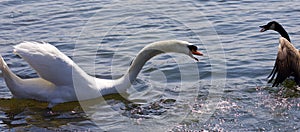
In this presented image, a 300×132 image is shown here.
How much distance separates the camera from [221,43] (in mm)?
10945

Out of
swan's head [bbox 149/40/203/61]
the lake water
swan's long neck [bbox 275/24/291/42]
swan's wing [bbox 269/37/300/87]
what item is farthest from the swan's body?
swan's head [bbox 149/40/203/61]

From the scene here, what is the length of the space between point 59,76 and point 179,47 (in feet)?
5.14

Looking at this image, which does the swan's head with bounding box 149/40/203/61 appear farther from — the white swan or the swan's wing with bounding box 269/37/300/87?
the swan's wing with bounding box 269/37/300/87

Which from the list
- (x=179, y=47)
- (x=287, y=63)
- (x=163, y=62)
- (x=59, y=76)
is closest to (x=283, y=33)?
(x=287, y=63)

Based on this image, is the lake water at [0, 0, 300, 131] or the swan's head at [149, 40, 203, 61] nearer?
the lake water at [0, 0, 300, 131]

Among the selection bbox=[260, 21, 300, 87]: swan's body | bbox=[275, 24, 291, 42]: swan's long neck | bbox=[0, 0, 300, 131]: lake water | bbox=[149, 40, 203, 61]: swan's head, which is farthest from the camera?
bbox=[275, 24, 291, 42]: swan's long neck

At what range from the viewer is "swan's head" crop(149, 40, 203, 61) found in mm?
7754

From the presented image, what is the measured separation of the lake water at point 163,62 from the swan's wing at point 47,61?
481 millimetres

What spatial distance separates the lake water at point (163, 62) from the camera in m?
7.41

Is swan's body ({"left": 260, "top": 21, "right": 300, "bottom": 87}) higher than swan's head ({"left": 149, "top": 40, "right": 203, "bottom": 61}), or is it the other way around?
swan's head ({"left": 149, "top": 40, "right": 203, "bottom": 61})

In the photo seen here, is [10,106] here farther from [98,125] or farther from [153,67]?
[153,67]

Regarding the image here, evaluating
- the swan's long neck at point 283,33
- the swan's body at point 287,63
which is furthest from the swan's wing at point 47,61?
the swan's long neck at point 283,33

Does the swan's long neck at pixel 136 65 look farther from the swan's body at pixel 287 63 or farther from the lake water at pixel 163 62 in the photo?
the swan's body at pixel 287 63

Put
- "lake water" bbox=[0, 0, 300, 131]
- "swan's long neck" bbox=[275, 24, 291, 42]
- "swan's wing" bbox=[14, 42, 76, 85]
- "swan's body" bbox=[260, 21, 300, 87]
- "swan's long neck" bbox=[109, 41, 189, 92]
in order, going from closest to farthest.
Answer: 1. "lake water" bbox=[0, 0, 300, 131]
2. "swan's wing" bbox=[14, 42, 76, 85]
3. "swan's long neck" bbox=[109, 41, 189, 92]
4. "swan's body" bbox=[260, 21, 300, 87]
5. "swan's long neck" bbox=[275, 24, 291, 42]
